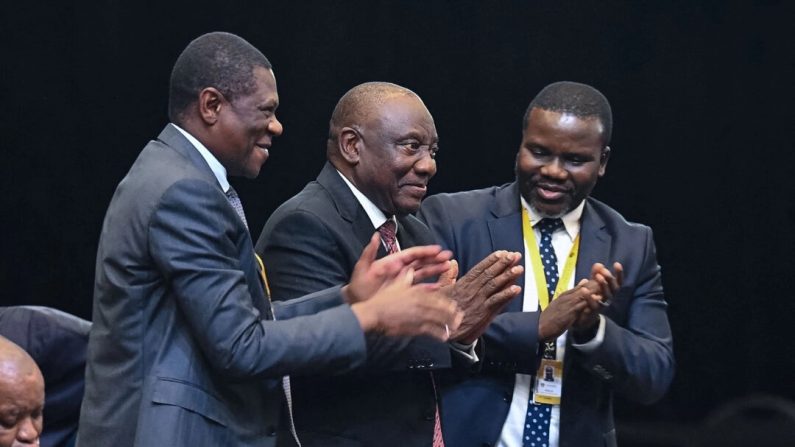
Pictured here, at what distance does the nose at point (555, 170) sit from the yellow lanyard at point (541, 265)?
136 mm

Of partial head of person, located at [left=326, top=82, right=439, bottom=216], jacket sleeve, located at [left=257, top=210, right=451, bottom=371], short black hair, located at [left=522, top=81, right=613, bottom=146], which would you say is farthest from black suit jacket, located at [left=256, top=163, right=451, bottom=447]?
short black hair, located at [left=522, top=81, right=613, bottom=146]

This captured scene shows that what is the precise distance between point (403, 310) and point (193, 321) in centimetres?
43

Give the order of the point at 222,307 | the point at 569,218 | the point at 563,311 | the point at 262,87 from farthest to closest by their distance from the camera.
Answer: the point at 569,218, the point at 563,311, the point at 262,87, the point at 222,307

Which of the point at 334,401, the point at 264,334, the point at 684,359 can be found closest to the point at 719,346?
the point at 684,359

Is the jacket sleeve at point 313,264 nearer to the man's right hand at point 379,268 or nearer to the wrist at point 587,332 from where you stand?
the man's right hand at point 379,268

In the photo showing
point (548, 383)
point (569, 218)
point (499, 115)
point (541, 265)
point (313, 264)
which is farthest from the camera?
point (499, 115)

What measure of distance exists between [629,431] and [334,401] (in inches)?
110

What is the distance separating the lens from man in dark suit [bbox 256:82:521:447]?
3309 millimetres

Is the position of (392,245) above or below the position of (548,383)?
above

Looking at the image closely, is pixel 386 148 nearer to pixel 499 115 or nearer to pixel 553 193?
pixel 553 193

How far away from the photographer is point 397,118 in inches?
139

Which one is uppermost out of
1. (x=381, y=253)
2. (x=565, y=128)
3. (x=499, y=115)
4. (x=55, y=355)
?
(x=499, y=115)

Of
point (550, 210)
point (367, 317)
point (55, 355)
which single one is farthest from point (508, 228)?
point (55, 355)

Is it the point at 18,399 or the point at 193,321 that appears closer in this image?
the point at 18,399
